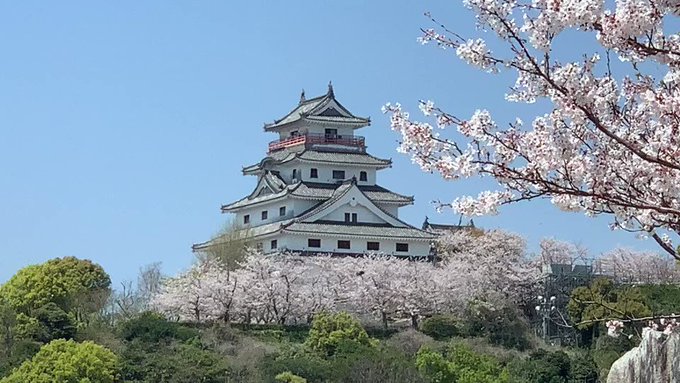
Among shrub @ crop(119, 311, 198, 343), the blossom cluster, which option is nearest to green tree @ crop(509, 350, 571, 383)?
the blossom cluster

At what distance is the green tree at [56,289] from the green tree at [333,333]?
488 centimetres

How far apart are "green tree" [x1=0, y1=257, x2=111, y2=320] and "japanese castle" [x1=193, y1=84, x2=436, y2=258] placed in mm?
6238

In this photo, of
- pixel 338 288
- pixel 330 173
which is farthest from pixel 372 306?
pixel 330 173

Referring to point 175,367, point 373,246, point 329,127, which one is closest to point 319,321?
point 175,367

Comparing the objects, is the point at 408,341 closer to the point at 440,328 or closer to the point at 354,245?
the point at 440,328

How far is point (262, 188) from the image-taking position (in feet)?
105

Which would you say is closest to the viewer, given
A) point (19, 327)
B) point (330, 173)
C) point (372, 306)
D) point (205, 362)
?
point (205, 362)

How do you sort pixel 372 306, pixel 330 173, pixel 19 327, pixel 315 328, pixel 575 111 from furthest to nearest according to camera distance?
pixel 330 173 < pixel 372 306 < pixel 315 328 < pixel 19 327 < pixel 575 111

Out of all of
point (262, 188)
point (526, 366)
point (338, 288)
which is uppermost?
point (262, 188)

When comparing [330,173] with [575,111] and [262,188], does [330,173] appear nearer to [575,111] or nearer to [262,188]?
[262,188]

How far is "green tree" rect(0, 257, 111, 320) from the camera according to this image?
2217cm

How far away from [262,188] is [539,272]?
29.1 ft

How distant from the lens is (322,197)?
30.0 meters

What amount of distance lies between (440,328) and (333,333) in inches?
131
